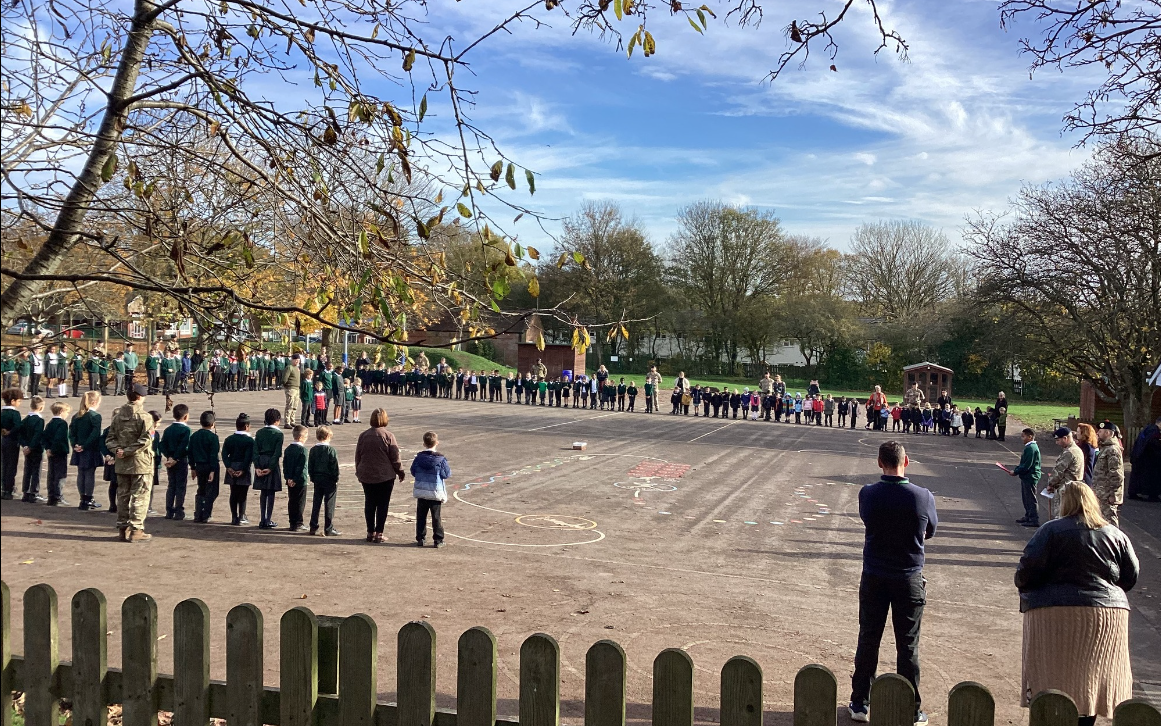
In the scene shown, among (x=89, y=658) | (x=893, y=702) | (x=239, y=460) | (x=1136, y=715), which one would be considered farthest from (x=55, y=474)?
(x=1136, y=715)

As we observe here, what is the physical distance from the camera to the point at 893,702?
3352mm

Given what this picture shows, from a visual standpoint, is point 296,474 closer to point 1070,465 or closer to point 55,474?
point 55,474

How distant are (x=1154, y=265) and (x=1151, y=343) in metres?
2.65

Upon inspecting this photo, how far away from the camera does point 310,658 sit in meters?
3.60

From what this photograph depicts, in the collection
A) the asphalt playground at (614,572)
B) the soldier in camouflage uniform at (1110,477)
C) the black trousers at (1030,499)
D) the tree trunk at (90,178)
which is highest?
the tree trunk at (90,178)

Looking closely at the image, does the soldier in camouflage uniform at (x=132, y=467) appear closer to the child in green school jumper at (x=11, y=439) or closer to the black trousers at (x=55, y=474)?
the child in green school jumper at (x=11, y=439)

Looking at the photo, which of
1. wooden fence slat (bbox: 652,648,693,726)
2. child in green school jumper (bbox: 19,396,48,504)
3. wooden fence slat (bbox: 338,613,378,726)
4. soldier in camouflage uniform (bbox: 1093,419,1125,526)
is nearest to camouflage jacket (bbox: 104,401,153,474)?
child in green school jumper (bbox: 19,396,48,504)

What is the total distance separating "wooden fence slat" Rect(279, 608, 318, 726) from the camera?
11.8 ft

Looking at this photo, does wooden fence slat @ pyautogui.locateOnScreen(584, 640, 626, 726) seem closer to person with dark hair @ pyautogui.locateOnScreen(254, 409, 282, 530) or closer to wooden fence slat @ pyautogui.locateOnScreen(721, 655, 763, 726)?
wooden fence slat @ pyautogui.locateOnScreen(721, 655, 763, 726)

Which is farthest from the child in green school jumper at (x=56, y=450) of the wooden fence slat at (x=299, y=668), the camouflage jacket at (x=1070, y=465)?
the camouflage jacket at (x=1070, y=465)

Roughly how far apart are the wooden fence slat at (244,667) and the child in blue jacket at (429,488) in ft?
22.8

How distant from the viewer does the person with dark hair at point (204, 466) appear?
11.8 meters

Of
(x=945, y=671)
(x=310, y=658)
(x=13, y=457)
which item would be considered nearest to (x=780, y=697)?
(x=945, y=671)

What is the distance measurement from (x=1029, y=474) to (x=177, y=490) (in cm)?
1289
